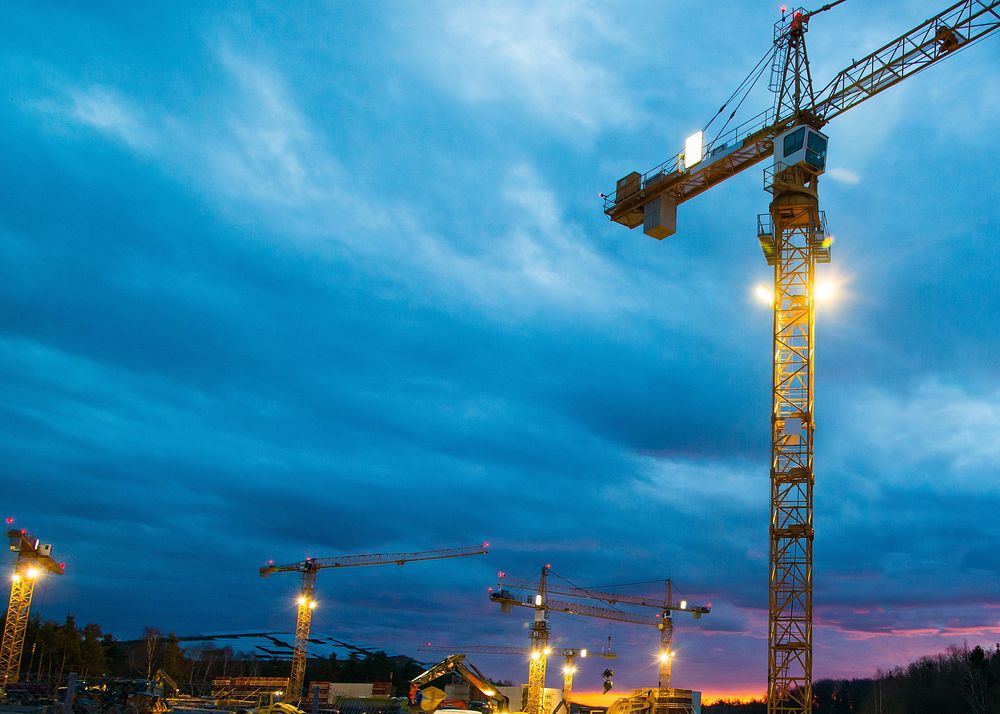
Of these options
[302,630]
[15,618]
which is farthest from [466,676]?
[302,630]

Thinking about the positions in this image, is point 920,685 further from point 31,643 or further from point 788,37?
point 31,643

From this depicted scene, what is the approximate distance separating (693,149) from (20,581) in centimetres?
5560

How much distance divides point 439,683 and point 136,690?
7268 cm

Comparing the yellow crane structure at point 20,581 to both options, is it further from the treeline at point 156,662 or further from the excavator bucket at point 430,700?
the excavator bucket at point 430,700

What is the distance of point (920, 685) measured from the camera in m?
109

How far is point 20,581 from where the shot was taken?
61.5 meters

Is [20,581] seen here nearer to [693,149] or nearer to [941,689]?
[693,149]

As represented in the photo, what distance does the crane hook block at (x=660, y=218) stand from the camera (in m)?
49.8

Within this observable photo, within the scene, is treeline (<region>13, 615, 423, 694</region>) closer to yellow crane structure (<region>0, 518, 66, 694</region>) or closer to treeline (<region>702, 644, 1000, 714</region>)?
yellow crane structure (<region>0, 518, 66, 694</region>)

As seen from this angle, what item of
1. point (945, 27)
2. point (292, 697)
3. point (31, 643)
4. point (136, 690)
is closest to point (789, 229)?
point (945, 27)

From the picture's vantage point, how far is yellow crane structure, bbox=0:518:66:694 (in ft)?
198

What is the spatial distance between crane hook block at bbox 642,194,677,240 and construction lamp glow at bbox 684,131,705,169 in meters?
2.36

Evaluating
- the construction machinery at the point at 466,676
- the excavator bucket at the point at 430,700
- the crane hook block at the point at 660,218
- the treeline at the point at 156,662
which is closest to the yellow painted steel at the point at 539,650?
the treeline at the point at 156,662

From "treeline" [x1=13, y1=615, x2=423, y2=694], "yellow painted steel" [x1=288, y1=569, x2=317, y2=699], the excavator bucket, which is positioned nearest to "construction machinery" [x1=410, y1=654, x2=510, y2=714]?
the excavator bucket
